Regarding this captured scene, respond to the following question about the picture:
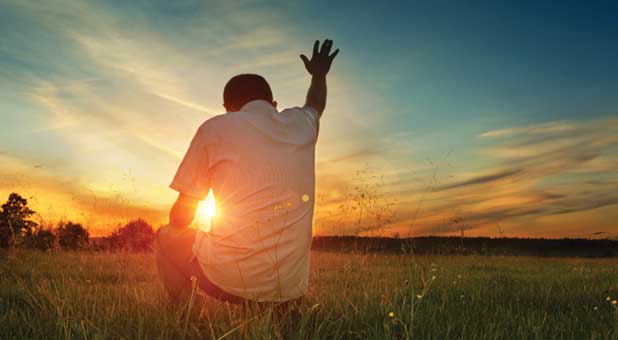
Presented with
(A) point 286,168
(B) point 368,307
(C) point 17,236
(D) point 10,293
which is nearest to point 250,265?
(A) point 286,168

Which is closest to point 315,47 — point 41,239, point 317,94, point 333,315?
point 317,94

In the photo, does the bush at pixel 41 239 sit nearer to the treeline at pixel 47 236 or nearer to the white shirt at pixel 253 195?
the treeline at pixel 47 236

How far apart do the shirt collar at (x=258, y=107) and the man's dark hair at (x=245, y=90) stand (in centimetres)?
12

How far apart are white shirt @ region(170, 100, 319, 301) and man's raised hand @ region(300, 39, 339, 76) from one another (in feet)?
3.53

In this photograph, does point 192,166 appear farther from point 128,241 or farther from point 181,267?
point 128,241

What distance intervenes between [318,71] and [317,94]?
0.98 ft

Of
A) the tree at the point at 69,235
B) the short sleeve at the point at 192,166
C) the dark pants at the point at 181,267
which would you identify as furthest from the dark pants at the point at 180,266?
the tree at the point at 69,235

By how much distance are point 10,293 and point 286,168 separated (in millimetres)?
3538

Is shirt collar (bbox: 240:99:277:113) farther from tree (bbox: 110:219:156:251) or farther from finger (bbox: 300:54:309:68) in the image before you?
tree (bbox: 110:219:156:251)

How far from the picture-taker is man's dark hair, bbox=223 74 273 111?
320 centimetres

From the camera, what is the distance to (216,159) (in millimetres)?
2922

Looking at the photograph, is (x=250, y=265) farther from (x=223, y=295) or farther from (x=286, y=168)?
(x=286, y=168)

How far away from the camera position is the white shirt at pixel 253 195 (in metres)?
2.83

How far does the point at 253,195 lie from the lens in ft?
9.28
